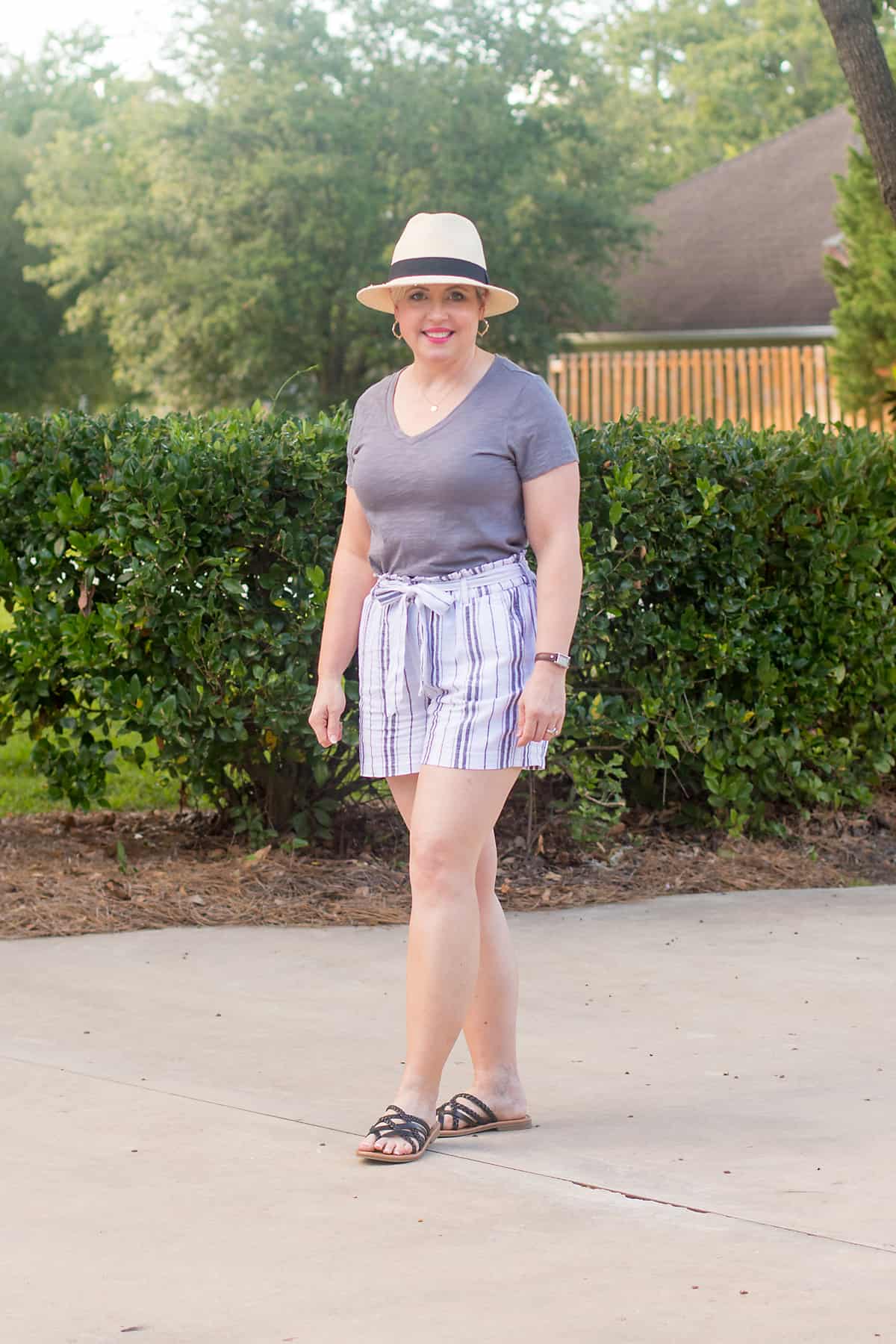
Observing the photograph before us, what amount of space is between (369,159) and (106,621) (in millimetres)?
24406

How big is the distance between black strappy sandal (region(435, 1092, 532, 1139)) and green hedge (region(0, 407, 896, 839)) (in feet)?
7.74

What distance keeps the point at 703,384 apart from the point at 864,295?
21.9ft

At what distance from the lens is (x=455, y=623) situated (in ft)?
13.3

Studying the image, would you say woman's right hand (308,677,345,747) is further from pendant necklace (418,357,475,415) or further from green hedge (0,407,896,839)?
green hedge (0,407,896,839)

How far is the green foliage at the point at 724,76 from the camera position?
169 feet

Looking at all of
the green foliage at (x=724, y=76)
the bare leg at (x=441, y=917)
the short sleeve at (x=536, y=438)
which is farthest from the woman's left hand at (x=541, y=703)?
the green foliage at (x=724, y=76)

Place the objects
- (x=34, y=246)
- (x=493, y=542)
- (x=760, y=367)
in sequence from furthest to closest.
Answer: (x=34, y=246)
(x=760, y=367)
(x=493, y=542)

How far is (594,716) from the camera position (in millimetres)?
6754

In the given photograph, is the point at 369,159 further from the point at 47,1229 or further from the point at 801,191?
the point at 47,1229

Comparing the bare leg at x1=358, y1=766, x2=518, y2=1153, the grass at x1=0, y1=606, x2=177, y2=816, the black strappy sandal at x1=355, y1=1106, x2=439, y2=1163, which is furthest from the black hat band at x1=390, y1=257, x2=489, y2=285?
the grass at x1=0, y1=606, x2=177, y2=816

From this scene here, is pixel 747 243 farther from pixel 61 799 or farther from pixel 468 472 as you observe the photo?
pixel 468 472

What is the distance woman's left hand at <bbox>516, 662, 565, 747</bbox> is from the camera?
3.94 meters

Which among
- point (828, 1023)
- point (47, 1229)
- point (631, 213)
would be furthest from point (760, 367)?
point (47, 1229)

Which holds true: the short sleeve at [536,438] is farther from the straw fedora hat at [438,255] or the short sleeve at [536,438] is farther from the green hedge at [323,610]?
the green hedge at [323,610]
